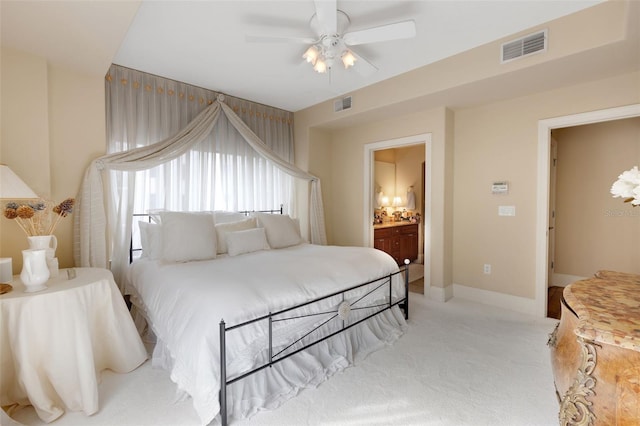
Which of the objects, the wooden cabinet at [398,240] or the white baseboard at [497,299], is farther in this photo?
the wooden cabinet at [398,240]

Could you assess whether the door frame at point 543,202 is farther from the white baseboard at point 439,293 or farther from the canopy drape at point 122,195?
the canopy drape at point 122,195

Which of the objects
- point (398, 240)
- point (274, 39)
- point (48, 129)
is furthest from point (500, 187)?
point (48, 129)

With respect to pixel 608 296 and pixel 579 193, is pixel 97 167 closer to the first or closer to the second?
pixel 608 296

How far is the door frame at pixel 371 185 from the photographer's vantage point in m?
4.11

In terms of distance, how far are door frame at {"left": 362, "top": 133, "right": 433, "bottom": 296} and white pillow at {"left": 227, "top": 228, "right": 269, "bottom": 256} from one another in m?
1.93

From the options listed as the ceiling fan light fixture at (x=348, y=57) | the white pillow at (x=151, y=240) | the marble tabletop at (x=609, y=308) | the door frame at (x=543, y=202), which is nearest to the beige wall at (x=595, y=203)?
the door frame at (x=543, y=202)

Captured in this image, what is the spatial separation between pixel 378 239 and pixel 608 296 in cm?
424

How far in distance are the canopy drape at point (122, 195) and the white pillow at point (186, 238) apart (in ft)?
1.80

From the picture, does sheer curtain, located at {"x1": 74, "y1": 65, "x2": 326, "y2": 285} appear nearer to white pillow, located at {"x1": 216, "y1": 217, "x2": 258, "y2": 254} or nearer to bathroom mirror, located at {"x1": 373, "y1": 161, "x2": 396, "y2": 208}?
white pillow, located at {"x1": 216, "y1": 217, "x2": 258, "y2": 254}

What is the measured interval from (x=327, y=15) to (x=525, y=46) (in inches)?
74.3

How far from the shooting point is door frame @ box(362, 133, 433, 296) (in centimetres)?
411

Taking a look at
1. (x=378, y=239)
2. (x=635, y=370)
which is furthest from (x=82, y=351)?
(x=378, y=239)

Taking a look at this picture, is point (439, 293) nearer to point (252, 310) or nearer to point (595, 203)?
point (595, 203)

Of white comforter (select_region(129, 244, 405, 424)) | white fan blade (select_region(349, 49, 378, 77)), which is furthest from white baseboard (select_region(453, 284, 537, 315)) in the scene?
white fan blade (select_region(349, 49, 378, 77))
